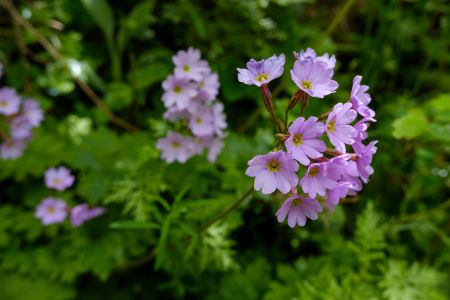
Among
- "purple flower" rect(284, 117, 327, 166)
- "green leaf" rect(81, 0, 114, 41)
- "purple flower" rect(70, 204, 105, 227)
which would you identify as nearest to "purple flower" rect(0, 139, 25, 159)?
"purple flower" rect(70, 204, 105, 227)

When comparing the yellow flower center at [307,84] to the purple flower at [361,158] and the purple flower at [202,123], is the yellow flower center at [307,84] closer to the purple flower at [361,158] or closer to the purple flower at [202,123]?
the purple flower at [361,158]

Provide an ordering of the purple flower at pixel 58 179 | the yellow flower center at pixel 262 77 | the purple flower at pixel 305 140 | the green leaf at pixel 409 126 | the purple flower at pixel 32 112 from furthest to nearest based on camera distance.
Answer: the purple flower at pixel 32 112 < the purple flower at pixel 58 179 < the green leaf at pixel 409 126 < the yellow flower center at pixel 262 77 < the purple flower at pixel 305 140

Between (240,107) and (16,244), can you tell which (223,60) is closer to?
(240,107)

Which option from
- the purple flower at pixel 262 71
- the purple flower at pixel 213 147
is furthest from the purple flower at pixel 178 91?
the purple flower at pixel 262 71

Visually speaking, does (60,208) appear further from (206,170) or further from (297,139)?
(297,139)

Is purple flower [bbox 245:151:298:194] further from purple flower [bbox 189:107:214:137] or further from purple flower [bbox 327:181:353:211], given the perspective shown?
purple flower [bbox 189:107:214:137]

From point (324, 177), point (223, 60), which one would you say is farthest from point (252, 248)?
point (324, 177)
